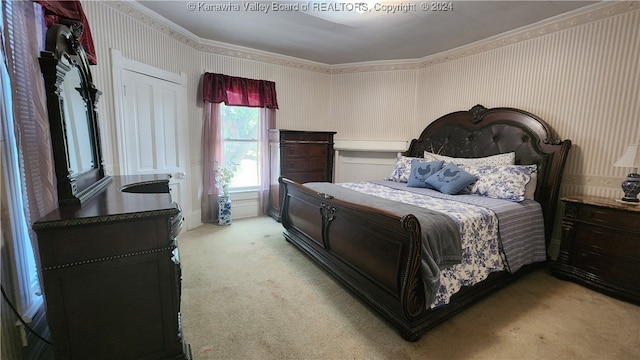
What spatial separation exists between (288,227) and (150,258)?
2180mm

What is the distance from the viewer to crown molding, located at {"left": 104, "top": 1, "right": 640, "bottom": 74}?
8.59 feet

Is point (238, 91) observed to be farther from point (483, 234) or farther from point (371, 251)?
point (483, 234)

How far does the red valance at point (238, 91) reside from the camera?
12.4ft

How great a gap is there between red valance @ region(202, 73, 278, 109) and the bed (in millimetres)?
1666

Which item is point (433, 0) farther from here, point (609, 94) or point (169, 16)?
point (169, 16)

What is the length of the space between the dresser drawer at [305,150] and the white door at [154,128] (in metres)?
1.39

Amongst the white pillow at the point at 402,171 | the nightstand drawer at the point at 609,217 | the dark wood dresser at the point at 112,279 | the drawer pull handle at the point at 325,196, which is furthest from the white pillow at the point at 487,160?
the dark wood dresser at the point at 112,279

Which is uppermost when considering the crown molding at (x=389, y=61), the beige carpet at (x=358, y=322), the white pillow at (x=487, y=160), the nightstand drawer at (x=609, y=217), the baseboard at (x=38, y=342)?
the crown molding at (x=389, y=61)

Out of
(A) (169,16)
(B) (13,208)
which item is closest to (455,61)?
(A) (169,16)

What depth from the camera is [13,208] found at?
4.50 feet

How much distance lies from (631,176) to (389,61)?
127 inches

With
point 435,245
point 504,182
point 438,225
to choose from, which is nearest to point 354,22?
point 504,182

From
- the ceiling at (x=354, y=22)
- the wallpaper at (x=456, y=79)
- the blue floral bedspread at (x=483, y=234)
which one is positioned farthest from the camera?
the ceiling at (x=354, y=22)

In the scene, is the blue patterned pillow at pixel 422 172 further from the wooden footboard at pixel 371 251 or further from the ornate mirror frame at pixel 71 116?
the ornate mirror frame at pixel 71 116
